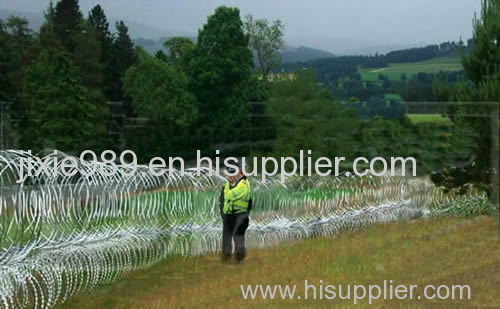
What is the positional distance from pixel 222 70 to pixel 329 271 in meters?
24.9

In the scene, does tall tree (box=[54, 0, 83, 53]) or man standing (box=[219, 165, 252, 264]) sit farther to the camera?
tall tree (box=[54, 0, 83, 53])

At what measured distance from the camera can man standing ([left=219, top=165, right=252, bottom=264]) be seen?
11.9 m

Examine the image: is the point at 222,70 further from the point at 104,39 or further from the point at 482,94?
the point at 482,94

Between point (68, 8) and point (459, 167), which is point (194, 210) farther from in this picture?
point (68, 8)

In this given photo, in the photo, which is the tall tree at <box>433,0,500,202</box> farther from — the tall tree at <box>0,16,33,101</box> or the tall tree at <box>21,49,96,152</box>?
the tall tree at <box>0,16,33,101</box>

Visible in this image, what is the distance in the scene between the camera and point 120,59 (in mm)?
38625

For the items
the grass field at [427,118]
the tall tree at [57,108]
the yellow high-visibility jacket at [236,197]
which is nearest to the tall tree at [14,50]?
Result: the tall tree at [57,108]

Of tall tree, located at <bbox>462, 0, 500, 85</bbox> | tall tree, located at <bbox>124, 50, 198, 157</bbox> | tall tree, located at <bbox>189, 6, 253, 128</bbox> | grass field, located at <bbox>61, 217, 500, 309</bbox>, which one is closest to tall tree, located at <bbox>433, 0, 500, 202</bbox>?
tall tree, located at <bbox>462, 0, 500, 85</bbox>

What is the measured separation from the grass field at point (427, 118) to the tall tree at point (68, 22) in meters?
19.3

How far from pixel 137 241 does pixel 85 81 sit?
85.6ft

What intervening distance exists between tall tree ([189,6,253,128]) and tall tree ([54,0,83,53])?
566 centimetres

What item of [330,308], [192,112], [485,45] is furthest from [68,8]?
[330,308]

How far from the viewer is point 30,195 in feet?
25.9

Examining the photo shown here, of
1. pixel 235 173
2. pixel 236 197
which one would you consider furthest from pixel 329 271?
pixel 235 173
